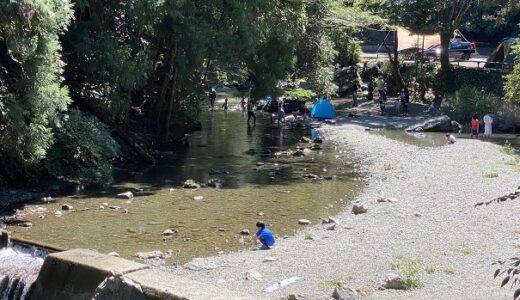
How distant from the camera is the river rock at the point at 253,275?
13.0 meters

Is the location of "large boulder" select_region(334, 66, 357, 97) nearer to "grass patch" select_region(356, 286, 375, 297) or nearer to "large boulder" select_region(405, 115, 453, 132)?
"large boulder" select_region(405, 115, 453, 132)

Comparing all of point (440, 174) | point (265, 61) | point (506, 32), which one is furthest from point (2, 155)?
point (506, 32)

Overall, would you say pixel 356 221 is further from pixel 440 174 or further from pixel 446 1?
pixel 446 1

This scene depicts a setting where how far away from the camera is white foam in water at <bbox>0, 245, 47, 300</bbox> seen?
11516 millimetres

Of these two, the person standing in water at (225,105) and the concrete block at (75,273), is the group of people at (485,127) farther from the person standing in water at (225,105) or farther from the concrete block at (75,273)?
the concrete block at (75,273)

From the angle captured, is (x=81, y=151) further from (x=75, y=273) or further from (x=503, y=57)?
(x=503, y=57)

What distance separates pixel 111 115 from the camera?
2448 centimetres

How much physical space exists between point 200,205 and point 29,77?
6.03 m

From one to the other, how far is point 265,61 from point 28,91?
1850cm

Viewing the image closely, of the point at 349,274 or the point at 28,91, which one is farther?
the point at 28,91

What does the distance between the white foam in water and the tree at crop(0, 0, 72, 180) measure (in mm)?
4718

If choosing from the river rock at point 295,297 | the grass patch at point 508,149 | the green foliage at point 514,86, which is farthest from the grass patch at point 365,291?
the green foliage at point 514,86

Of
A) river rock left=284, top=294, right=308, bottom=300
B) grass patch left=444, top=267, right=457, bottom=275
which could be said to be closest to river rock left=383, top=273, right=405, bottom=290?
grass patch left=444, top=267, right=457, bottom=275

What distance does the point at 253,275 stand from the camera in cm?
1312
